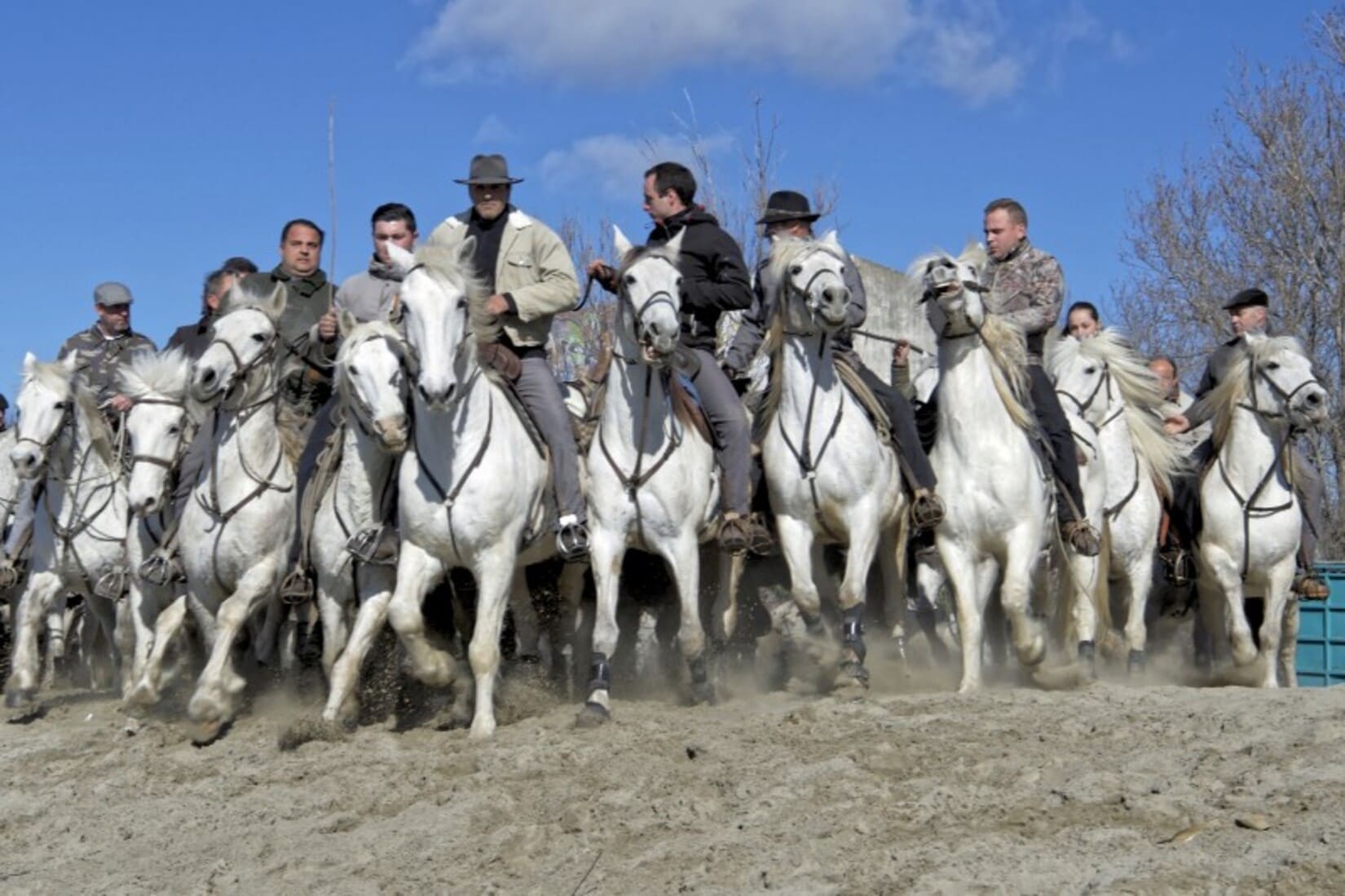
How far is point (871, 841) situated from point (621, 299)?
3.78 meters

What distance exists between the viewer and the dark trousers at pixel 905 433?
1022cm

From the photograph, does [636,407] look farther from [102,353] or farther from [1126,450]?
[102,353]

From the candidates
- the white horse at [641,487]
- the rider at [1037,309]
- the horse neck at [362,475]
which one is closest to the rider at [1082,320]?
the rider at [1037,309]

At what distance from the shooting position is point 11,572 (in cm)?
1253

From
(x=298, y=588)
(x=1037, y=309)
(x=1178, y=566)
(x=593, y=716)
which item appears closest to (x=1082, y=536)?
(x=1037, y=309)

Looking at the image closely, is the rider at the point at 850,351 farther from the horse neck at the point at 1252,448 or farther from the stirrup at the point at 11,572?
the stirrup at the point at 11,572

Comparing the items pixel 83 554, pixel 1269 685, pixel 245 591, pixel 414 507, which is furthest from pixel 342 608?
pixel 1269 685

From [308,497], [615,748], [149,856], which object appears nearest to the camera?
[149,856]

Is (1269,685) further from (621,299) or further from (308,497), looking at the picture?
(308,497)

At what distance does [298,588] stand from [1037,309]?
508cm

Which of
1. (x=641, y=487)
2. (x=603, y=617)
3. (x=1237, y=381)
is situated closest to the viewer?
(x=603, y=617)

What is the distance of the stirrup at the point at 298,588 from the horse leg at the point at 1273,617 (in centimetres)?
629

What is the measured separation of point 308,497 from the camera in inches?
397

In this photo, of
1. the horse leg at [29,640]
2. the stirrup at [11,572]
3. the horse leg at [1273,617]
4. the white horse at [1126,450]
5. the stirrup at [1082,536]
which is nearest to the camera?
the stirrup at [1082,536]
